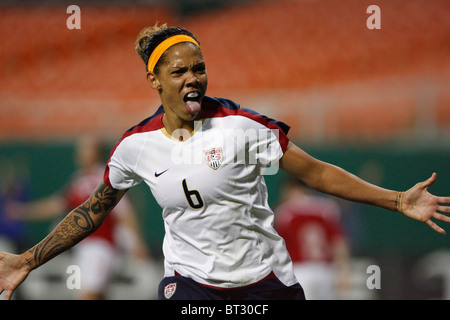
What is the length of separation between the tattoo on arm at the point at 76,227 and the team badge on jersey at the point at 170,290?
603 millimetres

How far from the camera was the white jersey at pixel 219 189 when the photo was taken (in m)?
3.78

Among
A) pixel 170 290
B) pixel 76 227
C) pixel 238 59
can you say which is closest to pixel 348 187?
pixel 170 290

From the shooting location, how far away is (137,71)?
16078 millimetres

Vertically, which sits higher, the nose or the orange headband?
the orange headband

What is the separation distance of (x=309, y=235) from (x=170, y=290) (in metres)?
3.71

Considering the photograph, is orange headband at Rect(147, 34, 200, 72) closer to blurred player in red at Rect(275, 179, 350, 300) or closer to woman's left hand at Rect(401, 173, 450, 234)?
woman's left hand at Rect(401, 173, 450, 234)

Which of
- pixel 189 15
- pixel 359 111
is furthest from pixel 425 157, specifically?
pixel 189 15

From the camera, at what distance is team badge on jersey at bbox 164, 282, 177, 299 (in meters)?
3.97

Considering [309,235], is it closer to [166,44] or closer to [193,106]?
[193,106]

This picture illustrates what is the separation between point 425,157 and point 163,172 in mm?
6037

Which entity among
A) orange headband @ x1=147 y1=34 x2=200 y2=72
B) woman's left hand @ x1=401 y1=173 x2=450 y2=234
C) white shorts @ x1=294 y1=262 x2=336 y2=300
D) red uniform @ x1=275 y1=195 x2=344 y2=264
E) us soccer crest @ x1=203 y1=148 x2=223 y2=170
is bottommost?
white shorts @ x1=294 y1=262 x2=336 y2=300

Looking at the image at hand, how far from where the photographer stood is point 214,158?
3.78 metres

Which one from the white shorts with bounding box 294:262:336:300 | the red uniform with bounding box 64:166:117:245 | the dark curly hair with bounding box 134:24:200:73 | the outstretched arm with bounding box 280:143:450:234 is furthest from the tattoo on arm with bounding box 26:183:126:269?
the white shorts with bounding box 294:262:336:300

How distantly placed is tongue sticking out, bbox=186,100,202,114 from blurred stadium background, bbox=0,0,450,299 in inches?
212
